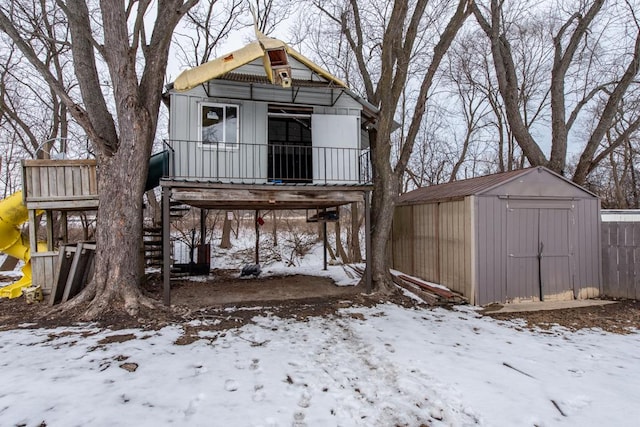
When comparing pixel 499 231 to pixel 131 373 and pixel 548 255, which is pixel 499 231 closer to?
pixel 548 255

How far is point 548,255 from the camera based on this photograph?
7.06 m

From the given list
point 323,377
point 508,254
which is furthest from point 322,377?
point 508,254

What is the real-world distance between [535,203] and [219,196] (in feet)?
22.7

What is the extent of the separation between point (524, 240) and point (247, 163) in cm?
650

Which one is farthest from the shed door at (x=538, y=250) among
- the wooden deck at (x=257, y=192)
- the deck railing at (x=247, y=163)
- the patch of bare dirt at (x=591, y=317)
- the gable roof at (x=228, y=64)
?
the gable roof at (x=228, y=64)

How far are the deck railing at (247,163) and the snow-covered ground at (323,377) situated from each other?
360 centimetres

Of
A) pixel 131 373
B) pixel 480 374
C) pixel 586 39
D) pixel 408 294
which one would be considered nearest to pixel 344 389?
pixel 480 374

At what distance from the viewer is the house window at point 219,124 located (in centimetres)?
755

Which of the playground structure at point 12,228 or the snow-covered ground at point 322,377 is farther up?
the playground structure at point 12,228

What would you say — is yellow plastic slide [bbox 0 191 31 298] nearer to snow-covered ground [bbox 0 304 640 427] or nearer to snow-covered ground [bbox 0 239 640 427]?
snow-covered ground [bbox 0 304 640 427]

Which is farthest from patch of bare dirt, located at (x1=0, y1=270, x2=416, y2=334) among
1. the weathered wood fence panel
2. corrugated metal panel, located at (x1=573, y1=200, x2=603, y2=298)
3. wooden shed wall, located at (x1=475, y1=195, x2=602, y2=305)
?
the weathered wood fence panel

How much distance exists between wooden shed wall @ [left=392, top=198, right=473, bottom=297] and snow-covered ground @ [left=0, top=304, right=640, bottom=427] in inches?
80.8

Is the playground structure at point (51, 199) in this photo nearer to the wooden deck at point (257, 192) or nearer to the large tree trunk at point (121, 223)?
the large tree trunk at point (121, 223)

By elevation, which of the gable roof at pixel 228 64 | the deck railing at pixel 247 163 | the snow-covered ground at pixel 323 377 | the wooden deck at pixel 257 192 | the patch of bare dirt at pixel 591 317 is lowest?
the patch of bare dirt at pixel 591 317
